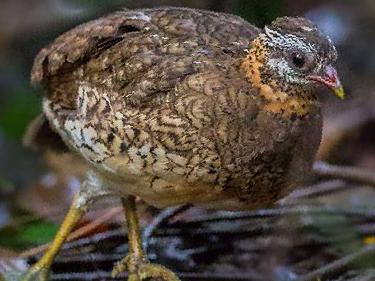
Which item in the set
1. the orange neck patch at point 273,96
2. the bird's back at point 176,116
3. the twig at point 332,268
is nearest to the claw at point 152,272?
the bird's back at point 176,116

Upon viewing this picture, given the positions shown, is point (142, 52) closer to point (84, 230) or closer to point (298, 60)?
point (298, 60)

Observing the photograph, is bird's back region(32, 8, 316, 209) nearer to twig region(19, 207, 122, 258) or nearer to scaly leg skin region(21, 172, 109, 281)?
scaly leg skin region(21, 172, 109, 281)

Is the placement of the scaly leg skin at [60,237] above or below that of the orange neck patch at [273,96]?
below

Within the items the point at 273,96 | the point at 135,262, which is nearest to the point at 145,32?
the point at 273,96

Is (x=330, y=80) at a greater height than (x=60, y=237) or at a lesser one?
greater

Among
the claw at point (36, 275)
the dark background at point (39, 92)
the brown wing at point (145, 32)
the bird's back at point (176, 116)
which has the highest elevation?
the dark background at point (39, 92)

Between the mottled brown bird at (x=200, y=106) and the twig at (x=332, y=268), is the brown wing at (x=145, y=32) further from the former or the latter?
the twig at (x=332, y=268)

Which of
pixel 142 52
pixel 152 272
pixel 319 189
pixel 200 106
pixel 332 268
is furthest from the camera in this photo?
pixel 319 189

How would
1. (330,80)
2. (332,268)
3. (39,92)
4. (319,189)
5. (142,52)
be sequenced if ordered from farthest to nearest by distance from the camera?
(39,92), (319,189), (332,268), (142,52), (330,80)
